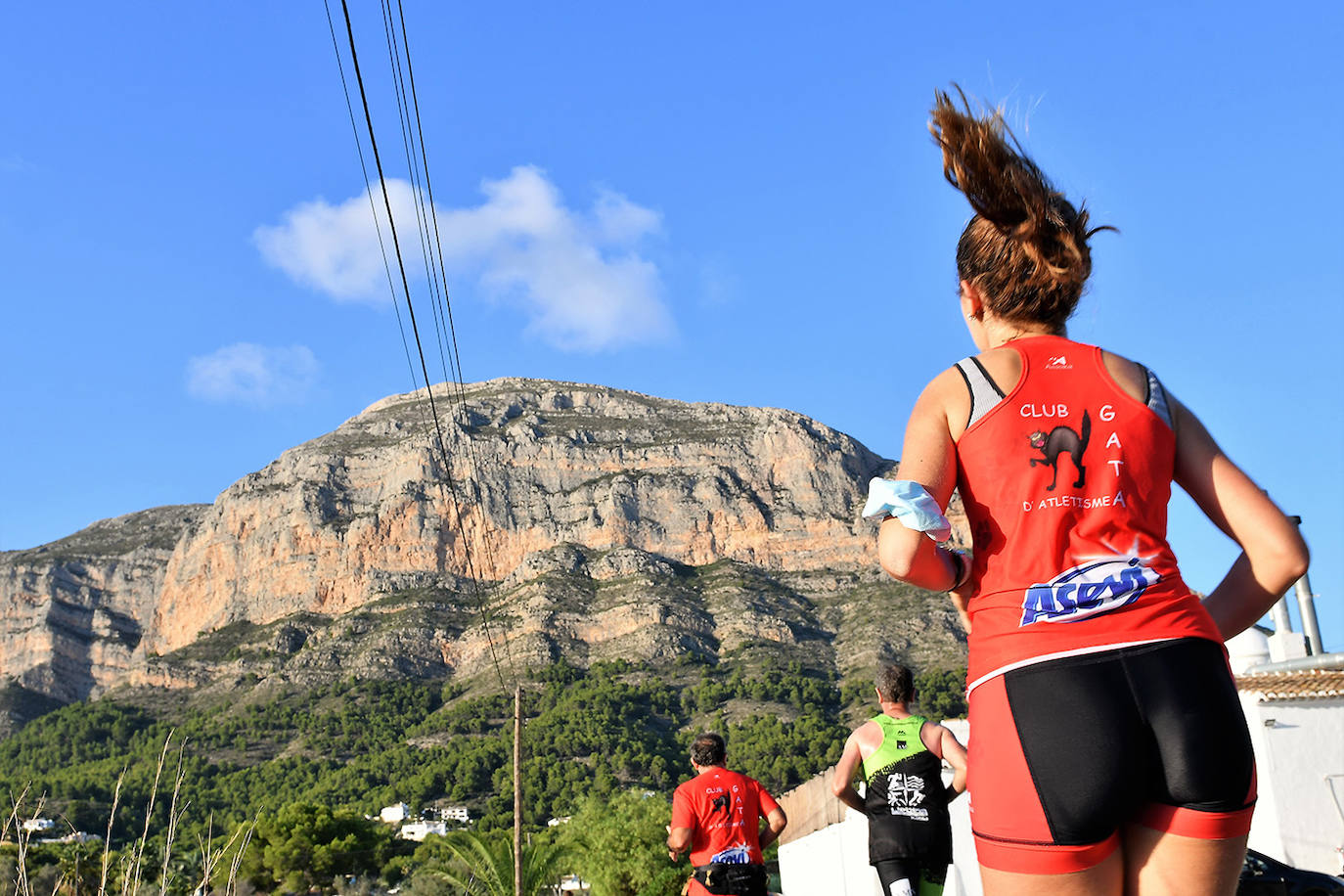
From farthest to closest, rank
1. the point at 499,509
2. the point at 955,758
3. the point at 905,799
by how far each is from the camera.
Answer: the point at 499,509, the point at 905,799, the point at 955,758

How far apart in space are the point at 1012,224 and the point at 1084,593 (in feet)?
2.06

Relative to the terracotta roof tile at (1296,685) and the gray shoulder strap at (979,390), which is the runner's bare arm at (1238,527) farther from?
the terracotta roof tile at (1296,685)

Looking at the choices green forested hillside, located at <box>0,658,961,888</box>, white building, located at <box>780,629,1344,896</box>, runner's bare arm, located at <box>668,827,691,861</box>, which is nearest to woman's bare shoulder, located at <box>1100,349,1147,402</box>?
runner's bare arm, located at <box>668,827,691,861</box>

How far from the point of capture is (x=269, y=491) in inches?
4309

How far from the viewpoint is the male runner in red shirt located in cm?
505

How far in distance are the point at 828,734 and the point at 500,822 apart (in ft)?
61.5

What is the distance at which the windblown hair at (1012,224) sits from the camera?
1.79 m

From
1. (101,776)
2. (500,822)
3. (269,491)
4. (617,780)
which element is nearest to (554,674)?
(617,780)

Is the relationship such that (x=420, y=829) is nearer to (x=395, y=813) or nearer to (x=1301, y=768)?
(x=395, y=813)

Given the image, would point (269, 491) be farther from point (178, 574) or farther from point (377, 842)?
point (377, 842)

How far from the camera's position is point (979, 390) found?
1677 mm

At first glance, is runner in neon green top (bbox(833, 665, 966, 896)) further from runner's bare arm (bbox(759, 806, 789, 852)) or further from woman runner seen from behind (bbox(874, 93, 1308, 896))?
woman runner seen from behind (bbox(874, 93, 1308, 896))

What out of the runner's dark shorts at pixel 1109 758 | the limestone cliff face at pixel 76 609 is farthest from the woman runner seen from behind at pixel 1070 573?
the limestone cliff face at pixel 76 609

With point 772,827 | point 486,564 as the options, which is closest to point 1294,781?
point 772,827
